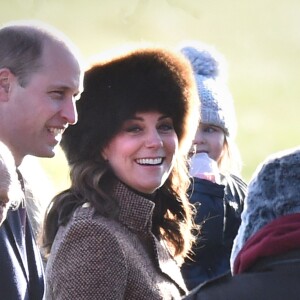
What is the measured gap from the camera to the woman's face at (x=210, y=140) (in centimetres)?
418

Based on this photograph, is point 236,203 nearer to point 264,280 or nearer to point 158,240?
point 158,240

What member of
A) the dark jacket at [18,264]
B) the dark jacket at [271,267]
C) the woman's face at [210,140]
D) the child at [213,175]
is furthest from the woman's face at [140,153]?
the dark jacket at [271,267]

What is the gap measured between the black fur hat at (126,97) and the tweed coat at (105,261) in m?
0.21

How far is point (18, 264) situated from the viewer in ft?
9.12

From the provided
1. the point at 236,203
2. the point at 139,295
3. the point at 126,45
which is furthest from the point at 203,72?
the point at 139,295

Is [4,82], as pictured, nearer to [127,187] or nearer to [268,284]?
[127,187]

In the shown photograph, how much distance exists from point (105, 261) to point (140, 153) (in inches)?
17.2

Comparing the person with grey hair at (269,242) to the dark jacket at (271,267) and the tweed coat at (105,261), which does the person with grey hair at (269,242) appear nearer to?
the dark jacket at (271,267)

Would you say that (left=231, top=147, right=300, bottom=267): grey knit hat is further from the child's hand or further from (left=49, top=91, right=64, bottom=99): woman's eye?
the child's hand

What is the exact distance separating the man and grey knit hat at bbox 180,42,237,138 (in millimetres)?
1213

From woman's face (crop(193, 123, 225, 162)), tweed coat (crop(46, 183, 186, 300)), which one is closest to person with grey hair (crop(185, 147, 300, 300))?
tweed coat (crop(46, 183, 186, 300))

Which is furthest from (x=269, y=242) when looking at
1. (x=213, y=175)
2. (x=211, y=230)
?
(x=213, y=175)

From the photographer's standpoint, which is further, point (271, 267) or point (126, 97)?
point (126, 97)

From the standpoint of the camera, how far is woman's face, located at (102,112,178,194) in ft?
10.2
